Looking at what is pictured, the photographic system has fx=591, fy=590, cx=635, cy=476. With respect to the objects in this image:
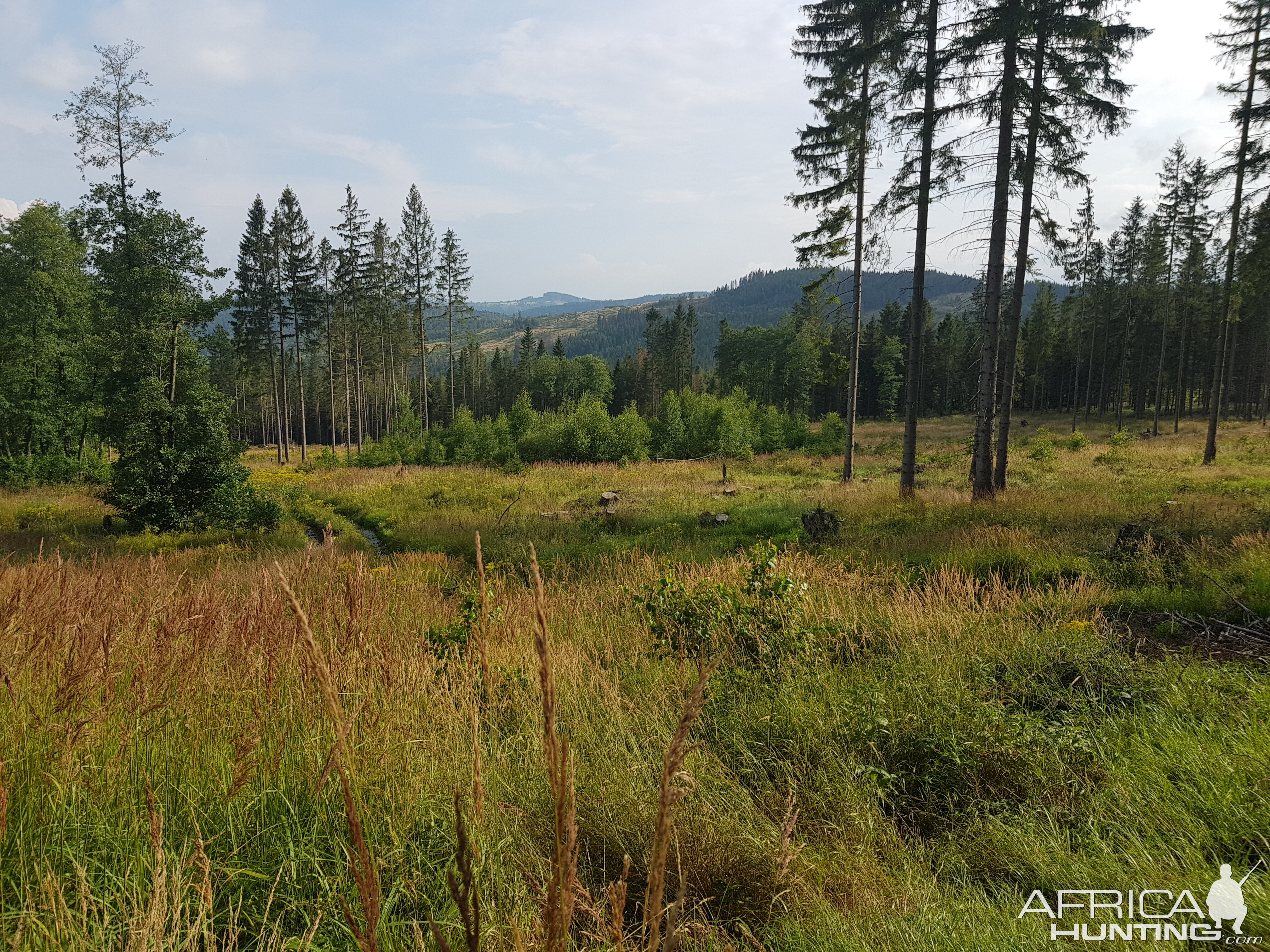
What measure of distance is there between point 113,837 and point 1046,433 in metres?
43.9

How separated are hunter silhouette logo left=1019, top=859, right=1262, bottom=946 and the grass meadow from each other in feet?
0.19

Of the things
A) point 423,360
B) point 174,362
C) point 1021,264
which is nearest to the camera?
point 1021,264

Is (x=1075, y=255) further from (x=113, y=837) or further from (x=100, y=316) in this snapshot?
(x=100, y=316)

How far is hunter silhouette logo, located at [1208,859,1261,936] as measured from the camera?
6.56 feet

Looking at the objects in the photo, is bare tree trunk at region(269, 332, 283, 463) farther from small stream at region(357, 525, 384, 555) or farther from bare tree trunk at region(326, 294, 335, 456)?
small stream at region(357, 525, 384, 555)

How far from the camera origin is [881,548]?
33.9ft

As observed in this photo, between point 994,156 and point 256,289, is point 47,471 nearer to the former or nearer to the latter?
point 256,289

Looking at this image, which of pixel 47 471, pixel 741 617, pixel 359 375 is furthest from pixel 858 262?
pixel 359 375

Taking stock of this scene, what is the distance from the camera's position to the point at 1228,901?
2.07m

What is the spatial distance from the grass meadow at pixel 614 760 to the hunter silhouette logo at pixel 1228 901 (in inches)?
1.3

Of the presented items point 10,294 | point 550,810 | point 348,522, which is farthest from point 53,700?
point 10,294

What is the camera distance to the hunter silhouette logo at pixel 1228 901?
6.56 feet

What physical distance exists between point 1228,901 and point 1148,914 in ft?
0.81

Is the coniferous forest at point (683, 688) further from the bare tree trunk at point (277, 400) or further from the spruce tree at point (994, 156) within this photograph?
the bare tree trunk at point (277, 400)
